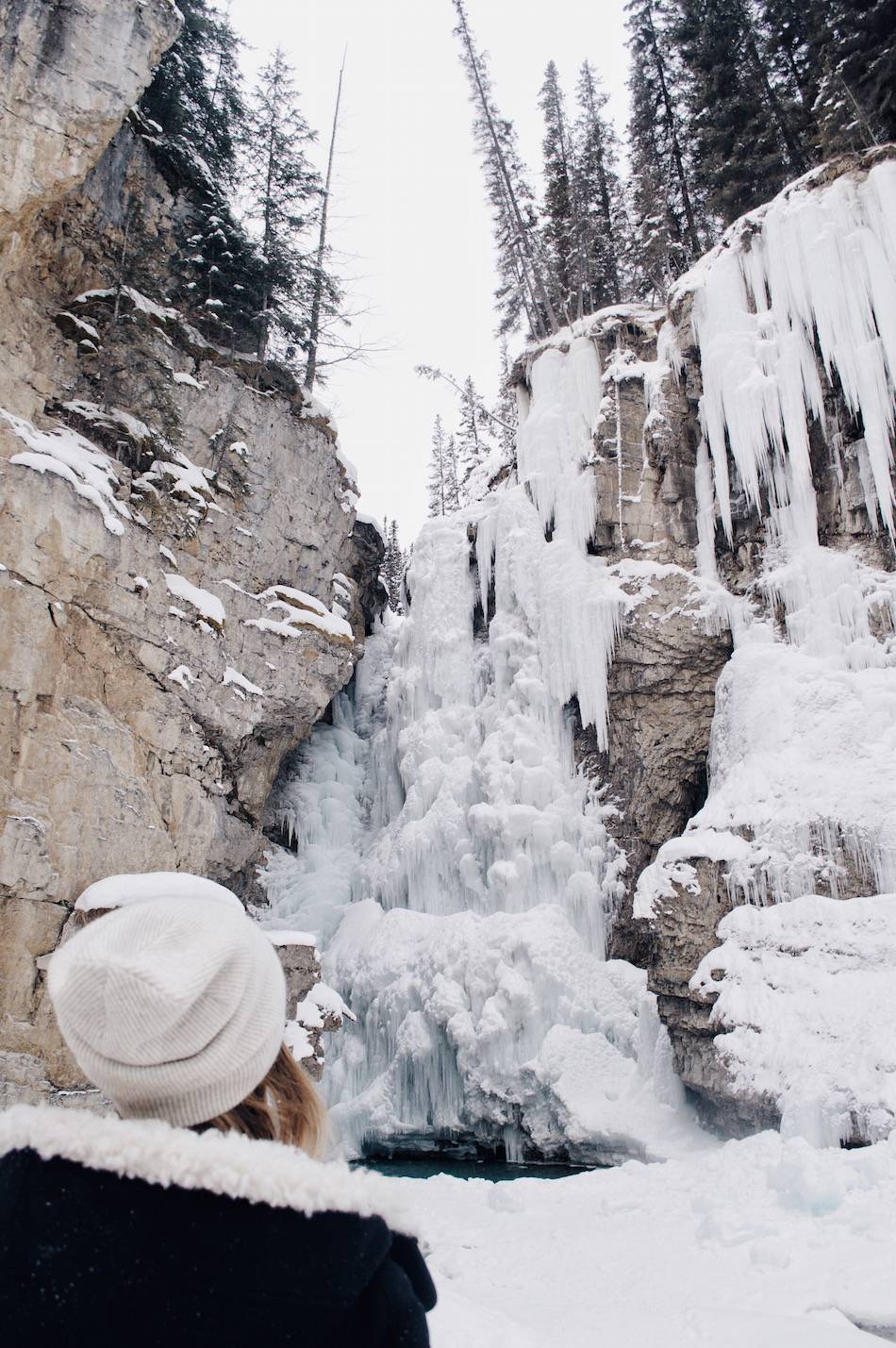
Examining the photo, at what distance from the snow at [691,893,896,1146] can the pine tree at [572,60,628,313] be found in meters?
16.5

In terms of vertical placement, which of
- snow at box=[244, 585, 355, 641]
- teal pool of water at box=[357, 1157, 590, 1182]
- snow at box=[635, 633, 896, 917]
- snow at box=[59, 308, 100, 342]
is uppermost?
snow at box=[59, 308, 100, 342]

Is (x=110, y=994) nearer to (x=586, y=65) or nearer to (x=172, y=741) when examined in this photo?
(x=172, y=741)

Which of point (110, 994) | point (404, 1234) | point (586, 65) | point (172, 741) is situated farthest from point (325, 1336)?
point (586, 65)

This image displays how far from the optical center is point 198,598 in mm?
12875

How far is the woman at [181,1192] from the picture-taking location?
3.35 ft

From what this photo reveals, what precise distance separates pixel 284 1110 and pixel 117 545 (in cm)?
1110

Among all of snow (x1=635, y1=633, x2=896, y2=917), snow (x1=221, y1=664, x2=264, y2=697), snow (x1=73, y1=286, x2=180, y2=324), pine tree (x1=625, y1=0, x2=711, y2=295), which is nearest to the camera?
snow (x1=635, y1=633, x2=896, y2=917)

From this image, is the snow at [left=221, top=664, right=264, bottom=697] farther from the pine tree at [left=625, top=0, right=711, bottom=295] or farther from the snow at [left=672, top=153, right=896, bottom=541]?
the pine tree at [left=625, top=0, right=711, bottom=295]

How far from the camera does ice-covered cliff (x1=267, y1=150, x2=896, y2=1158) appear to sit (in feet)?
33.6

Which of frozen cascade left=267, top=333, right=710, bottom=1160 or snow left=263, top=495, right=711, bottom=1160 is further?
frozen cascade left=267, top=333, right=710, bottom=1160

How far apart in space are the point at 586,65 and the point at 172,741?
25.5 metres

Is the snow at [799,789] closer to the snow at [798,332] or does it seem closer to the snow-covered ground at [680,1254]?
the snow at [798,332]

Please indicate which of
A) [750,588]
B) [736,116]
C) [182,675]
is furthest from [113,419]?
[736,116]

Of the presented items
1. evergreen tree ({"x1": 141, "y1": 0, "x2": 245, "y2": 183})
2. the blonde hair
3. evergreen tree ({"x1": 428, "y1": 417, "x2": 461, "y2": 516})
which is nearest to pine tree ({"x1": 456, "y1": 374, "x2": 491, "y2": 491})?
evergreen tree ({"x1": 428, "y1": 417, "x2": 461, "y2": 516})
